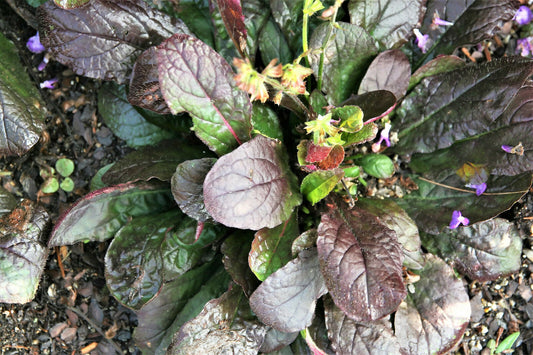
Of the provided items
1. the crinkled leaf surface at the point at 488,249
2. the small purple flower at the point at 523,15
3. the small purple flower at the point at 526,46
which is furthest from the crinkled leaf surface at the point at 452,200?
the small purple flower at the point at 523,15

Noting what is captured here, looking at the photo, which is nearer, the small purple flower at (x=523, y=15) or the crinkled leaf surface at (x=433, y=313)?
the crinkled leaf surface at (x=433, y=313)

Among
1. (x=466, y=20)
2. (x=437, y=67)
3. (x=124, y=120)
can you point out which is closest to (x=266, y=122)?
(x=124, y=120)

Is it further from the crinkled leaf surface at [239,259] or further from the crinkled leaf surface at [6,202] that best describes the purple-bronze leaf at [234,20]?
the crinkled leaf surface at [6,202]

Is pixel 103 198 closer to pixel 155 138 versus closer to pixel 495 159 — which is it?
pixel 155 138

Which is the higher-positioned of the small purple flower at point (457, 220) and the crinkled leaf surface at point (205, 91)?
the crinkled leaf surface at point (205, 91)

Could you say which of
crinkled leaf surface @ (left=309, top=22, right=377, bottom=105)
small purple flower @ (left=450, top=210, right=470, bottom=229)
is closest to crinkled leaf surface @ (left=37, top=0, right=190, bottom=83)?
crinkled leaf surface @ (left=309, top=22, right=377, bottom=105)

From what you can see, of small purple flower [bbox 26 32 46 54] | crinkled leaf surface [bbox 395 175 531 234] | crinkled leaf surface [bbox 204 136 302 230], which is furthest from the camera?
small purple flower [bbox 26 32 46 54]

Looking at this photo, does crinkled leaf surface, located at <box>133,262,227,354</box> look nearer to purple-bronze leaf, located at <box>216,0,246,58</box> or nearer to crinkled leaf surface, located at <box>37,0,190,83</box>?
crinkled leaf surface, located at <box>37,0,190,83</box>
